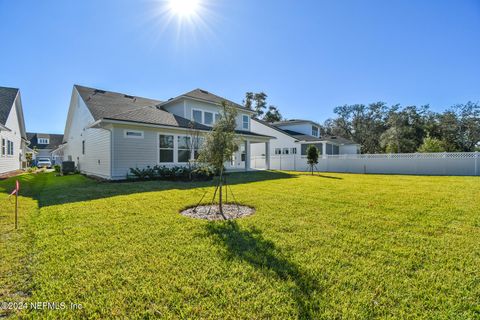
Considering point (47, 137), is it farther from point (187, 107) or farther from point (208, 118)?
point (208, 118)

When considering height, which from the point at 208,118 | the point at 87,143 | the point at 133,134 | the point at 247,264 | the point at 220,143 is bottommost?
the point at 247,264

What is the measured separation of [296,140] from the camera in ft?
87.0

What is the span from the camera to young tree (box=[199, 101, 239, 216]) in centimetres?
594

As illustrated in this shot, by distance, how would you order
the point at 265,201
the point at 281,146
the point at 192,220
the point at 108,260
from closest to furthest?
the point at 108,260, the point at 192,220, the point at 265,201, the point at 281,146

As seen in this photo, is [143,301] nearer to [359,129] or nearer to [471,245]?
[471,245]

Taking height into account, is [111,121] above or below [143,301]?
above

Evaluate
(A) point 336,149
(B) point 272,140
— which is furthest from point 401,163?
(B) point 272,140

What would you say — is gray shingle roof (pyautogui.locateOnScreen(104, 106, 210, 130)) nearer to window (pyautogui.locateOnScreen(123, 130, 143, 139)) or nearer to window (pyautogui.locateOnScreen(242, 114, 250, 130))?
window (pyautogui.locateOnScreen(123, 130, 143, 139))

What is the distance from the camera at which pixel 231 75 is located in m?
17.0

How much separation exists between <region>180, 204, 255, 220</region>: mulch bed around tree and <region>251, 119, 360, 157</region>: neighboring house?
20434 millimetres

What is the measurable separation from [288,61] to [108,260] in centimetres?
1502

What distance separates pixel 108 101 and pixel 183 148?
674cm

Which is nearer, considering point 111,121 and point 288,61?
point 111,121

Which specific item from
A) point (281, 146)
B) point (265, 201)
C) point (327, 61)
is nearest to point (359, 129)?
point (281, 146)
